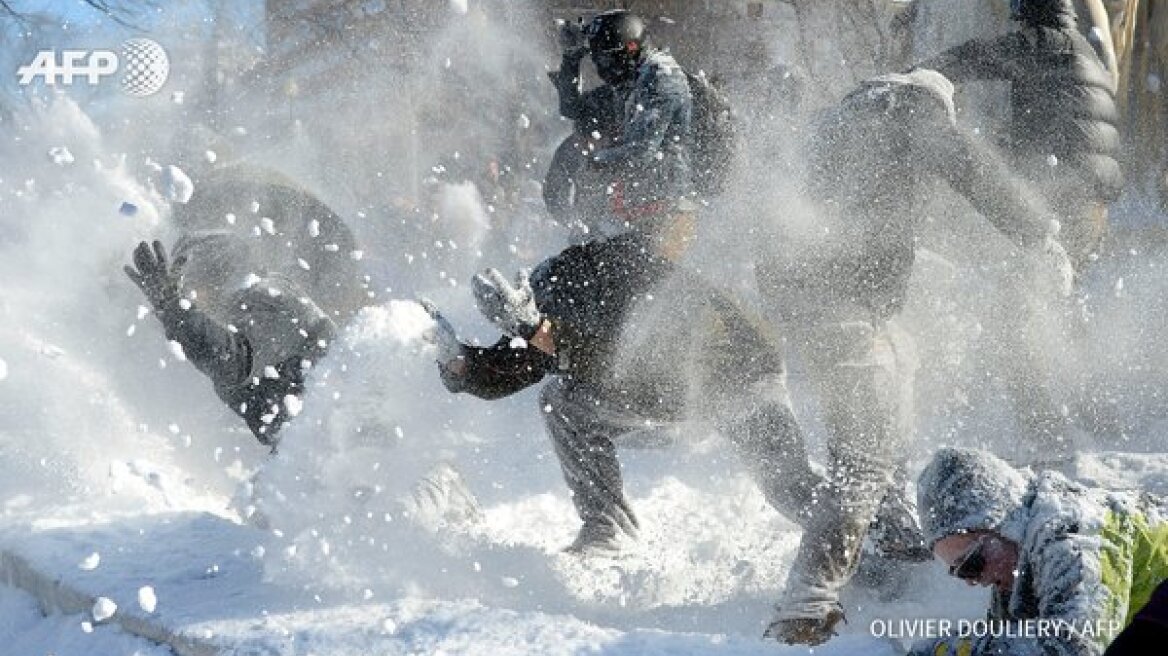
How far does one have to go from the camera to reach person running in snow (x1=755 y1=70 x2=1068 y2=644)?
4.05 meters

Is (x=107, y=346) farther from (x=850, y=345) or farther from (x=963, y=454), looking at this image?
(x=963, y=454)

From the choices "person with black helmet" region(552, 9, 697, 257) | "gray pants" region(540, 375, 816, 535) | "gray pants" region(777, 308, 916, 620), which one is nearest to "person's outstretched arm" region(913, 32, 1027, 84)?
"person with black helmet" region(552, 9, 697, 257)

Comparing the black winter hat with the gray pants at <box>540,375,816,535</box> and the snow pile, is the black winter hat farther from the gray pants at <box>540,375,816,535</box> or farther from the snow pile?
the snow pile

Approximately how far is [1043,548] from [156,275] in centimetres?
357

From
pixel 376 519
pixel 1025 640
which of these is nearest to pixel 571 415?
pixel 376 519

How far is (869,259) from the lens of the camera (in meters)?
4.29

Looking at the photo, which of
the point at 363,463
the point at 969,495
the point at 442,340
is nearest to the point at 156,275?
the point at 363,463

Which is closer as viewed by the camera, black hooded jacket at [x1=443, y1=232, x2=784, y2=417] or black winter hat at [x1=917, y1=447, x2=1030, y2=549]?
black winter hat at [x1=917, y1=447, x2=1030, y2=549]

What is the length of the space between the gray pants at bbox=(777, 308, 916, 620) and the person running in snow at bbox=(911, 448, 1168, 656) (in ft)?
3.53

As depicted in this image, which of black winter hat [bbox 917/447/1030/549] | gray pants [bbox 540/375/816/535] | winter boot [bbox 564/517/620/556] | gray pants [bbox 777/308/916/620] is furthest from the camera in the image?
winter boot [bbox 564/517/620/556]

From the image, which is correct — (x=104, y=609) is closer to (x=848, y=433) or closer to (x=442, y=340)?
(x=442, y=340)

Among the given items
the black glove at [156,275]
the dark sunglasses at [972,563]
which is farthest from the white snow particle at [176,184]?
the dark sunglasses at [972,563]

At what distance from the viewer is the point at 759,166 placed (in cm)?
484

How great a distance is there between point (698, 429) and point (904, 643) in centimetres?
158
